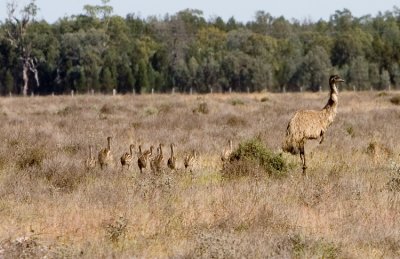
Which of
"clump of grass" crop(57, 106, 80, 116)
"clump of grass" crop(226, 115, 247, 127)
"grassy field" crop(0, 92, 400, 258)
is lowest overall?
"grassy field" crop(0, 92, 400, 258)

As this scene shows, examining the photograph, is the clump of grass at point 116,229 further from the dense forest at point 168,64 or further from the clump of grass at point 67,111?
the dense forest at point 168,64

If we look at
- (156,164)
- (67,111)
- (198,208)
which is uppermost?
(67,111)

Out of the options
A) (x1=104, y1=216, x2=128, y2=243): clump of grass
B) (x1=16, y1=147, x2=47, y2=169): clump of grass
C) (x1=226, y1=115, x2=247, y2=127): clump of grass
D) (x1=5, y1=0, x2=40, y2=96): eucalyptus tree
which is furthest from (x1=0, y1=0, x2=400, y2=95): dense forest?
(x1=104, y1=216, x2=128, y2=243): clump of grass

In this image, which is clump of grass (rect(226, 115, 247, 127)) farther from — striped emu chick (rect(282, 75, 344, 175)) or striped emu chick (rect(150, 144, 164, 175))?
striped emu chick (rect(150, 144, 164, 175))

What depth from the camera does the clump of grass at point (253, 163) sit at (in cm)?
1240

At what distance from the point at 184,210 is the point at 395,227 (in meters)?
2.68

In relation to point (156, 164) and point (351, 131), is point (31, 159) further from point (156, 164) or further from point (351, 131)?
point (351, 131)

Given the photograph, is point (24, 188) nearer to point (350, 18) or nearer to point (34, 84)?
point (34, 84)

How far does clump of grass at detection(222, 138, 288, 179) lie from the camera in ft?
40.7

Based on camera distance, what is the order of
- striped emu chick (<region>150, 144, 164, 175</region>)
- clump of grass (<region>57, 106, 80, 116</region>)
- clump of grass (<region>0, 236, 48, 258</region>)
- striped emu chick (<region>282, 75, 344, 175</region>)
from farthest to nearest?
clump of grass (<region>57, 106, 80, 116</region>) → striped emu chick (<region>282, 75, 344, 175</region>) → striped emu chick (<region>150, 144, 164, 175</region>) → clump of grass (<region>0, 236, 48, 258</region>)

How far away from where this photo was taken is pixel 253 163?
12.6 metres

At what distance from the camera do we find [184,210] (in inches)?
362

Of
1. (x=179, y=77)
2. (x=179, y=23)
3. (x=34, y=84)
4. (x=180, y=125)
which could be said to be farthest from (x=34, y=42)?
(x=180, y=125)

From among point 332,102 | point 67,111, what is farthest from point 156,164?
point 67,111
